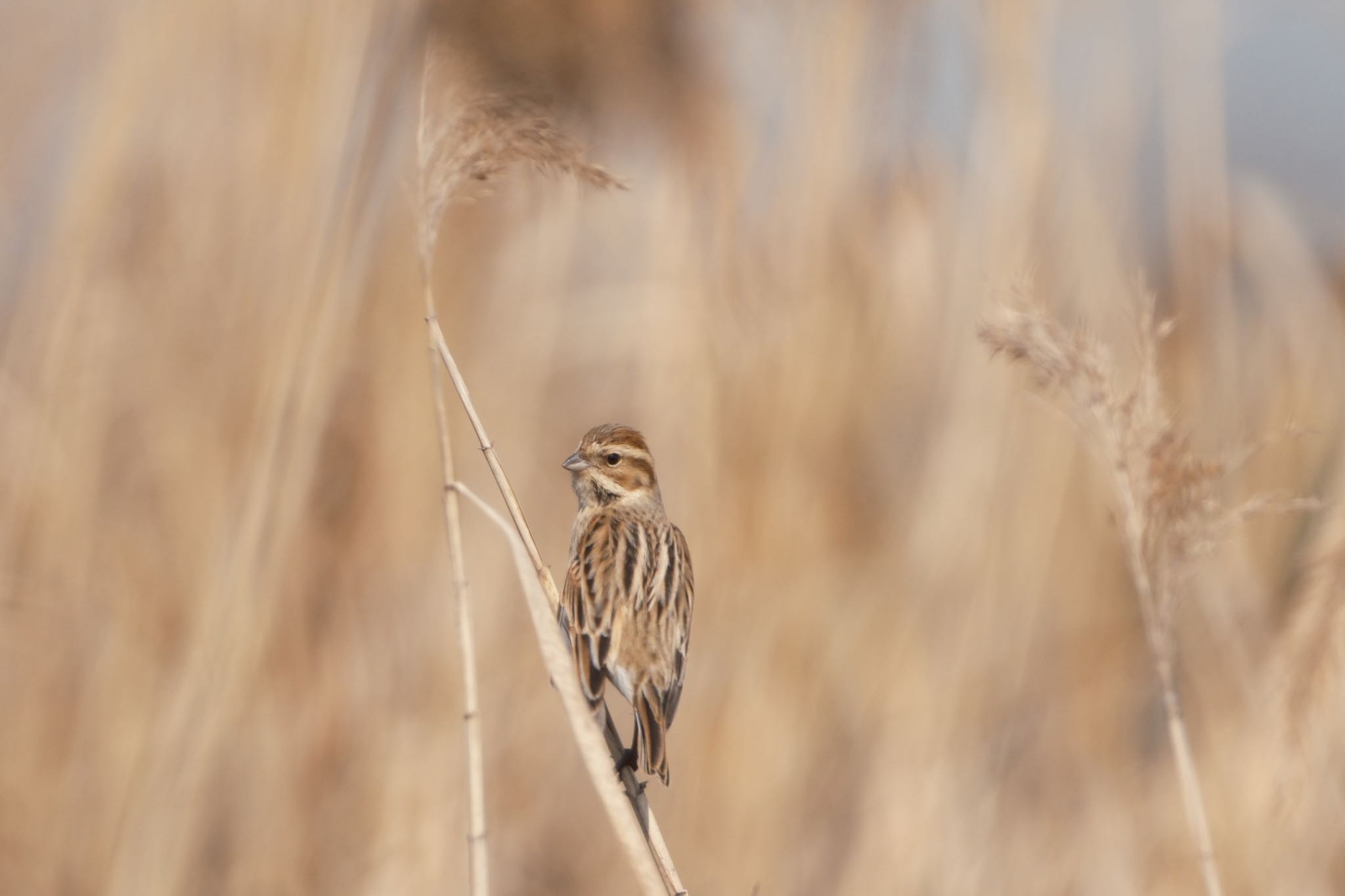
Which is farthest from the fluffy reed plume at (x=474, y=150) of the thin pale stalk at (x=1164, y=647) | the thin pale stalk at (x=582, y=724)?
the thin pale stalk at (x=1164, y=647)

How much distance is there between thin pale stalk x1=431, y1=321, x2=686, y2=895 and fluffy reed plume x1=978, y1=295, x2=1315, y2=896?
51 cm

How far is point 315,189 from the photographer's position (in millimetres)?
2416

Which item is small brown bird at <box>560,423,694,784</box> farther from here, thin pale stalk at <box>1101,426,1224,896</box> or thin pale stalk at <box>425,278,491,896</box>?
thin pale stalk at <box>1101,426,1224,896</box>

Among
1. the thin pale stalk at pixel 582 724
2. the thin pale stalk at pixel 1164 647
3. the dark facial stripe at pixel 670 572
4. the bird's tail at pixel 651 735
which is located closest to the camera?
the thin pale stalk at pixel 582 724

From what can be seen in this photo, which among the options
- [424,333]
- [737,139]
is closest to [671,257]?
[737,139]

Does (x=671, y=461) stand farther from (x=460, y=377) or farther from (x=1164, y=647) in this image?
(x=1164, y=647)

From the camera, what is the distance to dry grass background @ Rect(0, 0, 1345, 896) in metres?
2.66

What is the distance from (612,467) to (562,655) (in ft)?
2.74

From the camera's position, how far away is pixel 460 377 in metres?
1.33

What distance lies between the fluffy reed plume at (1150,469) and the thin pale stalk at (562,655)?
513 mm

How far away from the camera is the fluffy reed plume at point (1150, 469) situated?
1.28 m

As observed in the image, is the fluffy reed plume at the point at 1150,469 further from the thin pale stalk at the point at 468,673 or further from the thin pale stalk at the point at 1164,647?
the thin pale stalk at the point at 468,673

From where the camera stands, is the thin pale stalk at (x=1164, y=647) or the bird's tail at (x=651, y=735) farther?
the bird's tail at (x=651, y=735)

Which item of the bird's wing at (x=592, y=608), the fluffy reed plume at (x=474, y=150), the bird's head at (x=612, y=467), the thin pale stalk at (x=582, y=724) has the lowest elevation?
the thin pale stalk at (x=582, y=724)
